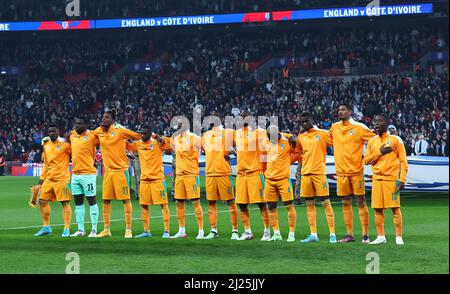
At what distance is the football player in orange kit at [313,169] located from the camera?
13.9 meters

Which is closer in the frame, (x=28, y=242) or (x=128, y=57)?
(x=28, y=242)

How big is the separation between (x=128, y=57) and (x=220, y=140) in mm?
34868

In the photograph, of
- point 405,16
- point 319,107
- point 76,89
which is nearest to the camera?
point 319,107

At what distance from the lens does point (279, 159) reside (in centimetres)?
1420

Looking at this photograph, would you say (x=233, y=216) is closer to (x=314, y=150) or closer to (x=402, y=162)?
(x=314, y=150)

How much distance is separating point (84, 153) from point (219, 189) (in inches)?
100

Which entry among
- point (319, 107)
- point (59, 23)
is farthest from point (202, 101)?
point (59, 23)

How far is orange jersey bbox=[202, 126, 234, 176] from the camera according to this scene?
1498 centimetres

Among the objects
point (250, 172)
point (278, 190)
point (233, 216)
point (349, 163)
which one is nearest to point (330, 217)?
point (349, 163)

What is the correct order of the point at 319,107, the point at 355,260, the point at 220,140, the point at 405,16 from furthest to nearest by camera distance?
the point at 405,16, the point at 319,107, the point at 220,140, the point at 355,260

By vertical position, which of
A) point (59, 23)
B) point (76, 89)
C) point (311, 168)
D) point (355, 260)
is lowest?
point (355, 260)

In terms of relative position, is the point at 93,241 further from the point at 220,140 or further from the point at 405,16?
the point at 405,16

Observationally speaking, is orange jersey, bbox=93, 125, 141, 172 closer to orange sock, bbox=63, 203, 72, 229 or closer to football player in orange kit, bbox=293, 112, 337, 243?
orange sock, bbox=63, 203, 72, 229
